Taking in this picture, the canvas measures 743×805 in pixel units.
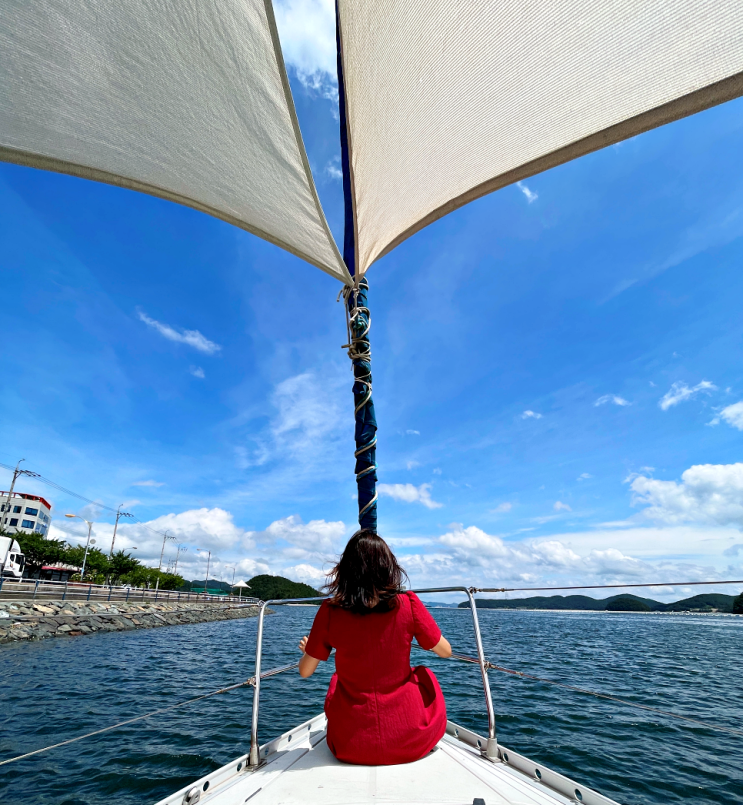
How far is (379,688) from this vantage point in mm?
1959

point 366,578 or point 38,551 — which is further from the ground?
point 38,551

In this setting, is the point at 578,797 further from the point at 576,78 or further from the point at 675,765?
the point at 675,765

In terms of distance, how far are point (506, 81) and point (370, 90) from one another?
1027mm

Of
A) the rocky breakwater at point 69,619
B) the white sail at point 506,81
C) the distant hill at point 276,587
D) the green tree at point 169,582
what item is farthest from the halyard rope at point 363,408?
the distant hill at point 276,587

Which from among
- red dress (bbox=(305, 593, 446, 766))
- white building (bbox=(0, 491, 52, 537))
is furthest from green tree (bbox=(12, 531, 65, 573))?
red dress (bbox=(305, 593, 446, 766))

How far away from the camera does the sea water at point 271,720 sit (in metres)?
4.58

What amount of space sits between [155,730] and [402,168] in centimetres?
814

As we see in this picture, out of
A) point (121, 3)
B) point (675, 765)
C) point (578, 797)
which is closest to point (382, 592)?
point (578, 797)

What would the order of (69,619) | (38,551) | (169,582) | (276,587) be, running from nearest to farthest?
(69,619), (38,551), (169,582), (276,587)

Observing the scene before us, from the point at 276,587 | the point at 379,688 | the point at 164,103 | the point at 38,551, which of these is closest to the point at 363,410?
the point at 379,688

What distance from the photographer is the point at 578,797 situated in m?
1.80

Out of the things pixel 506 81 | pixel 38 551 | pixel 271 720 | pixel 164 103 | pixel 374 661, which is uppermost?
pixel 38 551

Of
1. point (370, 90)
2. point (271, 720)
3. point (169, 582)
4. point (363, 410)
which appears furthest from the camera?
point (169, 582)

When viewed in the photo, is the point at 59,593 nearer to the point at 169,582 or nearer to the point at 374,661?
the point at 374,661
